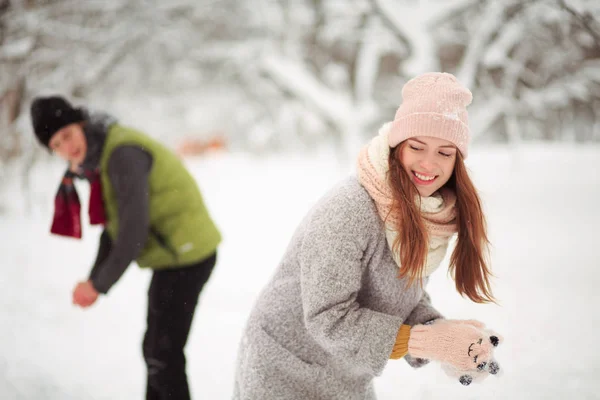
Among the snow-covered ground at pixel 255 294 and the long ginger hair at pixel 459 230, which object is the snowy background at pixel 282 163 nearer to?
the snow-covered ground at pixel 255 294

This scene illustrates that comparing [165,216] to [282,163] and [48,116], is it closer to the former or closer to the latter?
[48,116]

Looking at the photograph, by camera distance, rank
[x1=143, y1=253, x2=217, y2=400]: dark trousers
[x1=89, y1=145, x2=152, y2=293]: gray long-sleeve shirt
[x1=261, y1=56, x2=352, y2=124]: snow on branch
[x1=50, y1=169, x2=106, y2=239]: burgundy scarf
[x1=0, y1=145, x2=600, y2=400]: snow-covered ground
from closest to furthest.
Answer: [x1=89, y1=145, x2=152, y2=293]: gray long-sleeve shirt
[x1=143, y1=253, x2=217, y2=400]: dark trousers
[x1=50, y1=169, x2=106, y2=239]: burgundy scarf
[x1=0, y1=145, x2=600, y2=400]: snow-covered ground
[x1=261, y1=56, x2=352, y2=124]: snow on branch

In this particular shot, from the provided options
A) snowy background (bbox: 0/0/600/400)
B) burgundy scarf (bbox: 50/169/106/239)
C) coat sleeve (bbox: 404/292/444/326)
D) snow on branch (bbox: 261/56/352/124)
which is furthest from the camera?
snow on branch (bbox: 261/56/352/124)

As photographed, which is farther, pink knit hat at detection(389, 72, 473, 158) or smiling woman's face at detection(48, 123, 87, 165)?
smiling woman's face at detection(48, 123, 87, 165)

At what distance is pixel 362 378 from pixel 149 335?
1.04 meters

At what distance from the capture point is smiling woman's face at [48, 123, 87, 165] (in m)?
2.01

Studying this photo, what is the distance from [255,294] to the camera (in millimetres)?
4387

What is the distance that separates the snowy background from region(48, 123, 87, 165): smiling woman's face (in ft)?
5.52

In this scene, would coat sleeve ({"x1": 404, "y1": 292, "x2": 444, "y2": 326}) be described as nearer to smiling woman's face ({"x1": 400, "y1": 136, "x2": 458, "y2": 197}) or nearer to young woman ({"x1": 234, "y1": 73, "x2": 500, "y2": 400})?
young woman ({"x1": 234, "y1": 73, "x2": 500, "y2": 400})

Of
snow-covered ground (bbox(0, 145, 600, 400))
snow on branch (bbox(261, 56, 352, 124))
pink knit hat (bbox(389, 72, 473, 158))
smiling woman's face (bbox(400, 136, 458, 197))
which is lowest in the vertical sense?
snow-covered ground (bbox(0, 145, 600, 400))

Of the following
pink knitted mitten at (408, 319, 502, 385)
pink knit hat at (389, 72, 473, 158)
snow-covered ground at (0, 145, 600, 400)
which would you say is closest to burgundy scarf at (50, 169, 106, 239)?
snow-covered ground at (0, 145, 600, 400)

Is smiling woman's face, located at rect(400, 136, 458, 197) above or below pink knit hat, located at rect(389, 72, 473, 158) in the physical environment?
below

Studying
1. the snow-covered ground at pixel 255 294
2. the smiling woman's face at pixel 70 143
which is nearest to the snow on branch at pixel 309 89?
the snow-covered ground at pixel 255 294

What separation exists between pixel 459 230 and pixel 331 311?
0.53m
